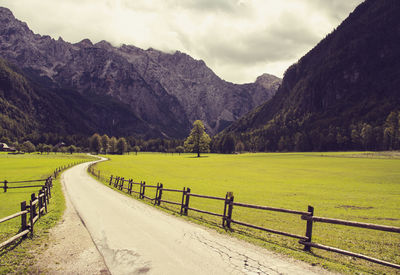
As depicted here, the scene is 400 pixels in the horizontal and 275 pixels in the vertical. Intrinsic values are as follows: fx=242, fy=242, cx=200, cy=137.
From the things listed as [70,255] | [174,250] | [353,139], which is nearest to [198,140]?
[353,139]

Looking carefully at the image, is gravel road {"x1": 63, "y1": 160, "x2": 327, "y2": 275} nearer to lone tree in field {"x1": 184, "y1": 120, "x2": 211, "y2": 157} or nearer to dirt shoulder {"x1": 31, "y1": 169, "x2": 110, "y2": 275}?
dirt shoulder {"x1": 31, "y1": 169, "x2": 110, "y2": 275}

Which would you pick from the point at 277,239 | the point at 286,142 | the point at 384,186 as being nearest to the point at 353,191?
the point at 384,186

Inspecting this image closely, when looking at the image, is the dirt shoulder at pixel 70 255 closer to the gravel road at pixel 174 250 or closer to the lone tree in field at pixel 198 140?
the gravel road at pixel 174 250

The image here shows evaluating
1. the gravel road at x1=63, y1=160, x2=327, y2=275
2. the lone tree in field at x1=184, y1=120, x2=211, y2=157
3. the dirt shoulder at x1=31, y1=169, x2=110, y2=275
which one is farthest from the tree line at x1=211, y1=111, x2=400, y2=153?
the dirt shoulder at x1=31, y1=169, x2=110, y2=275

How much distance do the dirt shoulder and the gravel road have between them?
0.39 m

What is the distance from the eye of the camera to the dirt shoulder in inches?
379

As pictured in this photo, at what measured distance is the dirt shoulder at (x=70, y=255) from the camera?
31.6 feet

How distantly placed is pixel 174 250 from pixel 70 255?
15.5 ft

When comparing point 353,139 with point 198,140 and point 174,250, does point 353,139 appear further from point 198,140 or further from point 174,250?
point 174,250

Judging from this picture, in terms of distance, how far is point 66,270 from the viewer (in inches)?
377

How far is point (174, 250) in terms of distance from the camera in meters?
11.3

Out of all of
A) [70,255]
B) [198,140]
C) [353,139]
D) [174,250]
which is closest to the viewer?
[70,255]

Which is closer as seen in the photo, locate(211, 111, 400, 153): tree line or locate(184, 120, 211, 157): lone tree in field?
locate(211, 111, 400, 153): tree line

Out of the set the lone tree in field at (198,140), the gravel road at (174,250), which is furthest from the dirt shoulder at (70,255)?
the lone tree in field at (198,140)
